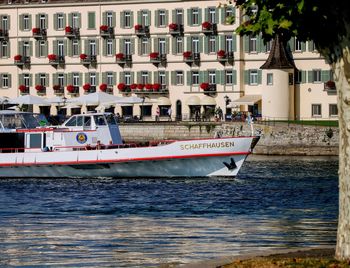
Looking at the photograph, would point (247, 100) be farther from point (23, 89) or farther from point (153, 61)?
point (23, 89)

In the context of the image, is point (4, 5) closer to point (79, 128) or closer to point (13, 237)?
point (79, 128)

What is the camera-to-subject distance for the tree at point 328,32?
80.9 feet

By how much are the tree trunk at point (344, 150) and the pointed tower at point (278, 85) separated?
3697 inches

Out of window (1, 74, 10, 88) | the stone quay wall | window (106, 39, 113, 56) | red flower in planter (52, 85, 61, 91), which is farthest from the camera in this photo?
window (1, 74, 10, 88)

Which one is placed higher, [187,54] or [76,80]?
[187,54]

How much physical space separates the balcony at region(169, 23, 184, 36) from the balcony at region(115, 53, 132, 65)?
209 inches

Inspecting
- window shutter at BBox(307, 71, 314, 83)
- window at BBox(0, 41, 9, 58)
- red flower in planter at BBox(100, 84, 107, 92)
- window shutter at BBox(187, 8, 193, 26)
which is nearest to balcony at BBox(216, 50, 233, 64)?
window shutter at BBox(187, 8, 193, 26)

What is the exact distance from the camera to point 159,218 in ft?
156

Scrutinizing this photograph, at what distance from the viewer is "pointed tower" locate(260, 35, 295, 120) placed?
121 meters

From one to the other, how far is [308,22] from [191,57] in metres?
102

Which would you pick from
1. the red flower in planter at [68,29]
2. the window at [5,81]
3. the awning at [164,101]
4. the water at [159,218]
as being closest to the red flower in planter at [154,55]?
the awning at [164,101]

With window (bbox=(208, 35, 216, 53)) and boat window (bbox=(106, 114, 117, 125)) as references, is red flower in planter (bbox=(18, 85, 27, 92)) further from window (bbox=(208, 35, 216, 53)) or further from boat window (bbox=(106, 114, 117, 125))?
boat window (bbox=(106, 114, 117, 125))

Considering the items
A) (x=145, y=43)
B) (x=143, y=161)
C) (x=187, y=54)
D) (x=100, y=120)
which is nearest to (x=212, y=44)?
(x=187, y=54)

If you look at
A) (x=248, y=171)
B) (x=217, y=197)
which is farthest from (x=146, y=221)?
(x=248, y=171)
